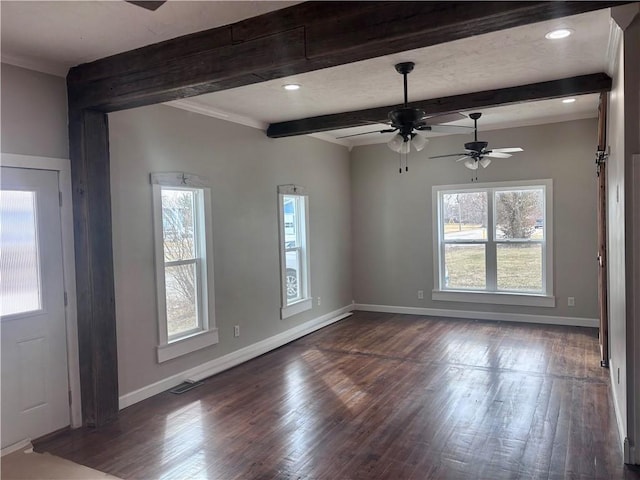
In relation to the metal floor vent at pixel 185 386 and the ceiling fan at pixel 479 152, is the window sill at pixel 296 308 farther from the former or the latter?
the ceiling fan at pixel 479 152

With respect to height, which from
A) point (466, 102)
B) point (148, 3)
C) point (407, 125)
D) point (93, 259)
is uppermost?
point (466, 102)

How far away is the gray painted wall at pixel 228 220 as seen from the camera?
4066 mm

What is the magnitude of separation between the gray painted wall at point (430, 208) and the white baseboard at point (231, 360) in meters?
1.17

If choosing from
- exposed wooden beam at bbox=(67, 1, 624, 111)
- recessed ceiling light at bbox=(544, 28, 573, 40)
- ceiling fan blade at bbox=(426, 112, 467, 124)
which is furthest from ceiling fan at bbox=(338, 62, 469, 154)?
exposed wooden beam at bbox=(67, 1, 624, 111)

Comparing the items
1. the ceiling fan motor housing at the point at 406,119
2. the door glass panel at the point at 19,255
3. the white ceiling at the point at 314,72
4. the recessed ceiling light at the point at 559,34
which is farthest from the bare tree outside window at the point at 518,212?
the door glass panel at the point at 19,255

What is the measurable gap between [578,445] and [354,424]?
1.56m

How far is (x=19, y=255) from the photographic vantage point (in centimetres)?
331

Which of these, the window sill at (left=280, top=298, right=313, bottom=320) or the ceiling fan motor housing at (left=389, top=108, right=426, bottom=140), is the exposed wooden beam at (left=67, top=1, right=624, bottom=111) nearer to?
the ceiling fan motor housing at (left=389, top=108, right=426, bottom=140)

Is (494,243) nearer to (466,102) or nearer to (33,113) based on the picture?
(466,102)

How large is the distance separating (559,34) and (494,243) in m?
4.17

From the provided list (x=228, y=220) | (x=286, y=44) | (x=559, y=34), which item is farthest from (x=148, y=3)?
(x=228, y=220)

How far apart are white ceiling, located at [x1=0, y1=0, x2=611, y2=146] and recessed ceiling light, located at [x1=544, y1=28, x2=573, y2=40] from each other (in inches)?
2.1

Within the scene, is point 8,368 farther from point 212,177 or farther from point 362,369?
point 362,369

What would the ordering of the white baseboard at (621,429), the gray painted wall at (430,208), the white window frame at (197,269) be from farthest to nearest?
the gray painted wall at (430,208)
the white window frame at (197,269)
the white baseboard at (621,429)
